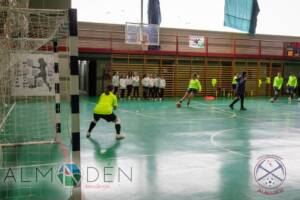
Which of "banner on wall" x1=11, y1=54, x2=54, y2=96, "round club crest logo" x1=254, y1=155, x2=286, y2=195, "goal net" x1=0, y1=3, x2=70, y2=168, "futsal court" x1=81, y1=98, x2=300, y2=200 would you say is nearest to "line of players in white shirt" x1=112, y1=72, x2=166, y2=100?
"futsal court" x1=81, y1=98, x2=300, y2=200

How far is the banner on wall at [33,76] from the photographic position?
10688mm

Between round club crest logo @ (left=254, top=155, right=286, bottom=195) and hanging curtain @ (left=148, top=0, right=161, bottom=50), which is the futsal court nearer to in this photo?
round club crest logo @ (left=254, top=155, right=286, bottom=195)

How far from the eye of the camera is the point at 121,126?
1205 cm

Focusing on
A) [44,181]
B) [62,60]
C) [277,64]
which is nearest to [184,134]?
[44,181]

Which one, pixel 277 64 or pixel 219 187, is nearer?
pixel 219 187

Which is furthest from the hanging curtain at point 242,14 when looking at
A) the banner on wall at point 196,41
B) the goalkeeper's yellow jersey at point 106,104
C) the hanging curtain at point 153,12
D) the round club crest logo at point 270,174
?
the round club crest logo at point 270,174

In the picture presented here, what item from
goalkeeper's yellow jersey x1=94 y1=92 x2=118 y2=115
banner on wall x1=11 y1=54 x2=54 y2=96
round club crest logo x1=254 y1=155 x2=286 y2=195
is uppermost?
banner on wall x1=11 y1=54 x2=54 y2=96

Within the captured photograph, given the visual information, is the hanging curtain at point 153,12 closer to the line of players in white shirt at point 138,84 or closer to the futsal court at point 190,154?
the line of players in white shirt at point 138,84

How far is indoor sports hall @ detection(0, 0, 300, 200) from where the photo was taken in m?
5.53

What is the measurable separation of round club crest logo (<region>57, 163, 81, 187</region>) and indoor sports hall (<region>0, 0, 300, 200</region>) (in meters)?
0.03

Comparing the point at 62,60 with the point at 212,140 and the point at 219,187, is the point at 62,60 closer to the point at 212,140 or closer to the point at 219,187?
the point at 212,140

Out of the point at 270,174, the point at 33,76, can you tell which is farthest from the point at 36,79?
the point at 270,174

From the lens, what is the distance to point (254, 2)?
26.0 m

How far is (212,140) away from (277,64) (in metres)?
22.8
